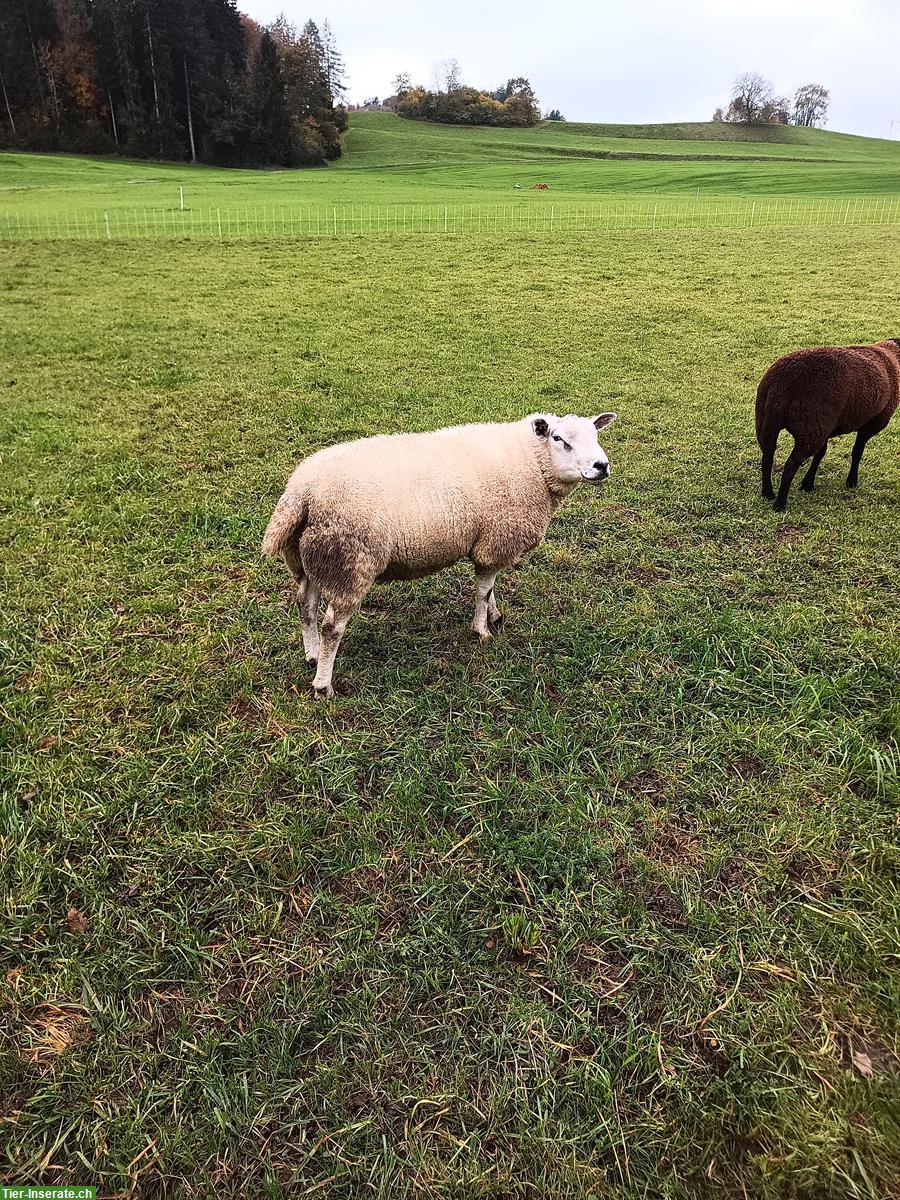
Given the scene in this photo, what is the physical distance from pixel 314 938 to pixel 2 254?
73.3 feet

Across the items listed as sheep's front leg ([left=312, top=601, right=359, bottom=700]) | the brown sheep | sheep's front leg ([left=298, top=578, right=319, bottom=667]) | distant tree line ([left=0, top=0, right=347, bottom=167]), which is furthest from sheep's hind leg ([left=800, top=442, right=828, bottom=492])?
distant tree line ([left=0, top=0, right=347, bottom=167])

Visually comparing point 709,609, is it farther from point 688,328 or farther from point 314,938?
point 688,328

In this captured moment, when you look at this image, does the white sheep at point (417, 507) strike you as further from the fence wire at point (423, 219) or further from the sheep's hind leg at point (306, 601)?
the fence wire at point (423, 219)

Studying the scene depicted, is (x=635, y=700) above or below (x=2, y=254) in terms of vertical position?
below

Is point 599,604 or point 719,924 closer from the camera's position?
point 719,924

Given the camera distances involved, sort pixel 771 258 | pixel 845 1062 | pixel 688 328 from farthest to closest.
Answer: pixel 771 258, pixel 688 328, pixel 845 1062

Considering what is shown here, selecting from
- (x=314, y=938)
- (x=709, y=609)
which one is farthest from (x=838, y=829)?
(x=314, y=938)

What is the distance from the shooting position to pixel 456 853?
3654 millimetres

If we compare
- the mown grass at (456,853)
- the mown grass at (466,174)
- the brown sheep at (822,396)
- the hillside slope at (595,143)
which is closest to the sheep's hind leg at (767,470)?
the brown sheep at (822,396)

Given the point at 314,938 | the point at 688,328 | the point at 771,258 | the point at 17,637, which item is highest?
the point at 771,258

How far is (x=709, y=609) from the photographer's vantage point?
5.53 meters

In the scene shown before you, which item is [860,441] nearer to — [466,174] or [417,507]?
[417,507]

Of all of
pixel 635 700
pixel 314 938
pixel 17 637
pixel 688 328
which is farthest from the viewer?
pixel 688 328

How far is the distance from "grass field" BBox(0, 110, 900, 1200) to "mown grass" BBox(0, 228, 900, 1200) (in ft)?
0.05
